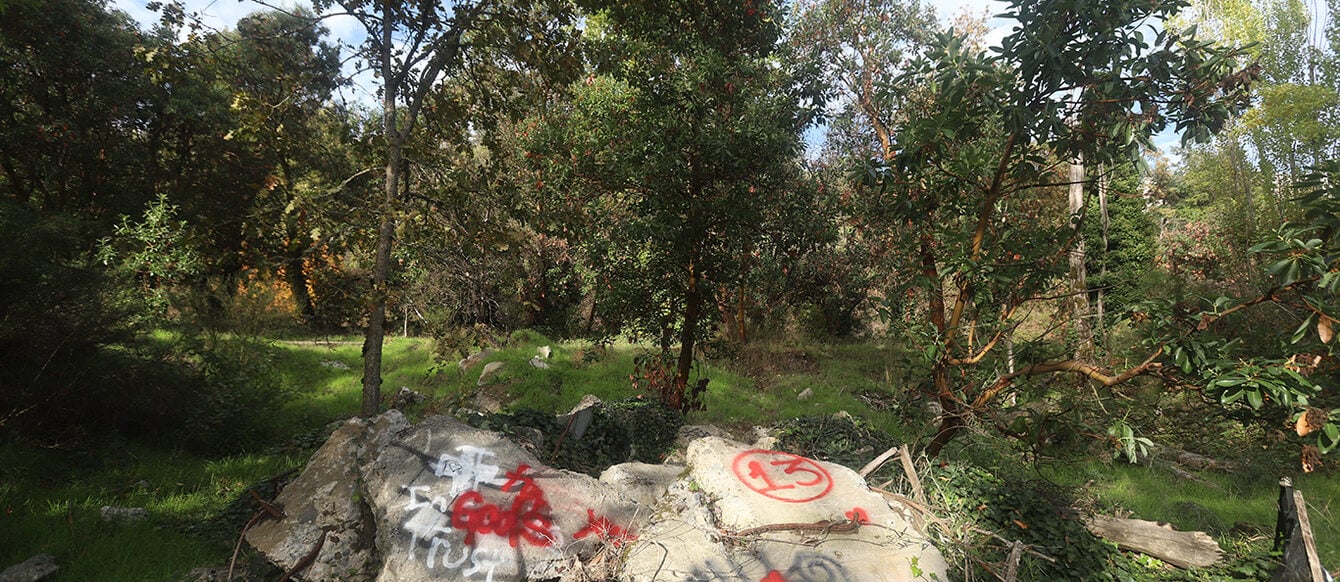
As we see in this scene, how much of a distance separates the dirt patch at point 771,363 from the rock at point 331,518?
8.83 meters

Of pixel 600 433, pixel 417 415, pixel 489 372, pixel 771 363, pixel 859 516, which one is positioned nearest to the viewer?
pixel 859 516

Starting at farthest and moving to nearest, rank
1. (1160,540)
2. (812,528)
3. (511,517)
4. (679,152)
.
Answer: (679,152)
(1160,540)
(511,517)
(812,528)

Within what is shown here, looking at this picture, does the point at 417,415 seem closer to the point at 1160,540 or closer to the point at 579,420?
the point at 579,420

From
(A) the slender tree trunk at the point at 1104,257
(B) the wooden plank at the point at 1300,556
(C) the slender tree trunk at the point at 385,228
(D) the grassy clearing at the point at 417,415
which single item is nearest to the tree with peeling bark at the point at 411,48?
(C) the slender tree trunk at the point at 385,228

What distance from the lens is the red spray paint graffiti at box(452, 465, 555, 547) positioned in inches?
144

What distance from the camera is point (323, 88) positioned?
552cm

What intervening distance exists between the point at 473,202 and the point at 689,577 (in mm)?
4351

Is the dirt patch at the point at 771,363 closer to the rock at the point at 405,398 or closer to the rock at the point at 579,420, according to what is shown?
the rock at the point at 579,420

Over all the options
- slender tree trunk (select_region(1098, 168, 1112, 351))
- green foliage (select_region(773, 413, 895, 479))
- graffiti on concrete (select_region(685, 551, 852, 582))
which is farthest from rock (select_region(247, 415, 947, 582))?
slender tree trunk (select_region(1098, 168, 1112, 351))

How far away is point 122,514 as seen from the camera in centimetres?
440

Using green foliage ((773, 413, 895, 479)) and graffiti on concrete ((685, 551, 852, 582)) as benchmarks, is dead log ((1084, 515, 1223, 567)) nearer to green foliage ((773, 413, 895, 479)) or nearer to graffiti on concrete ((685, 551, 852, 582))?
green foliage ((773, 413, 895, 479))

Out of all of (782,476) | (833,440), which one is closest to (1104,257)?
(833,440)

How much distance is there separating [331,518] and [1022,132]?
5.94 meters

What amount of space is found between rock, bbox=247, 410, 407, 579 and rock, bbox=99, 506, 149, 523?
1155 millimetres
